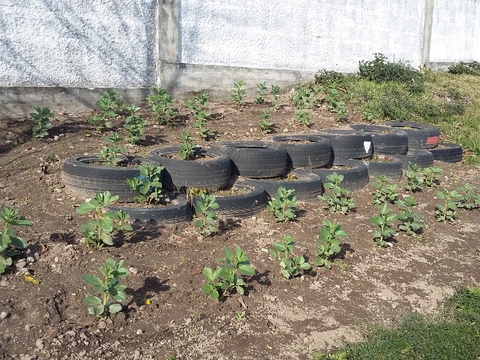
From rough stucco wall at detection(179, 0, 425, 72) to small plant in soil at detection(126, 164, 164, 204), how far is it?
4.30 metres

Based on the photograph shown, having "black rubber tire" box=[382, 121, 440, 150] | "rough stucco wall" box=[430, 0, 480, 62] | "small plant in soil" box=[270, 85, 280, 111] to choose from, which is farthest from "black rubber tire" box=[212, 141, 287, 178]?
"rough stucco wall" box=[430, 0, 480, 62]

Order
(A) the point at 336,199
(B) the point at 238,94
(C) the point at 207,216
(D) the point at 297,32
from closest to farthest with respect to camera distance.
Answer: (C) the point at 207,216
(A) the point at 336,199
(B) the point at 238,94
(D) the point at 297,32

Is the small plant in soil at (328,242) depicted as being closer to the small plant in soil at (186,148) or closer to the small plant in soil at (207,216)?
the small plant in soil at (207,216)

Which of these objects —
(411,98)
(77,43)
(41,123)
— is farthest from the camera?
(411,98)

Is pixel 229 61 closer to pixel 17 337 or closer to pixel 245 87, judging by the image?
pixel 245 87

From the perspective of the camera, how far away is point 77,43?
7129 millimetres

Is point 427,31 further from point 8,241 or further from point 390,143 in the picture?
point 8,241

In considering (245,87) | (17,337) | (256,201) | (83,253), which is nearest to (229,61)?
(245,87)

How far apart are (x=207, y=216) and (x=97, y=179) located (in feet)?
3.72

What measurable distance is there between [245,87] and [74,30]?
3.44 metres

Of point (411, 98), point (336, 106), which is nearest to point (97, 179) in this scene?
point (336, 106)

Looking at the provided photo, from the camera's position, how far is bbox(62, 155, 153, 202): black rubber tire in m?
4.61

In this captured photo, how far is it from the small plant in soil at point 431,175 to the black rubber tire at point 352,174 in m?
0.87

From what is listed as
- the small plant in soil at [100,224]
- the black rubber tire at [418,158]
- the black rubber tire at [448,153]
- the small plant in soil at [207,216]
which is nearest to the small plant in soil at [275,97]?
the black rubber tire at [418,158]
